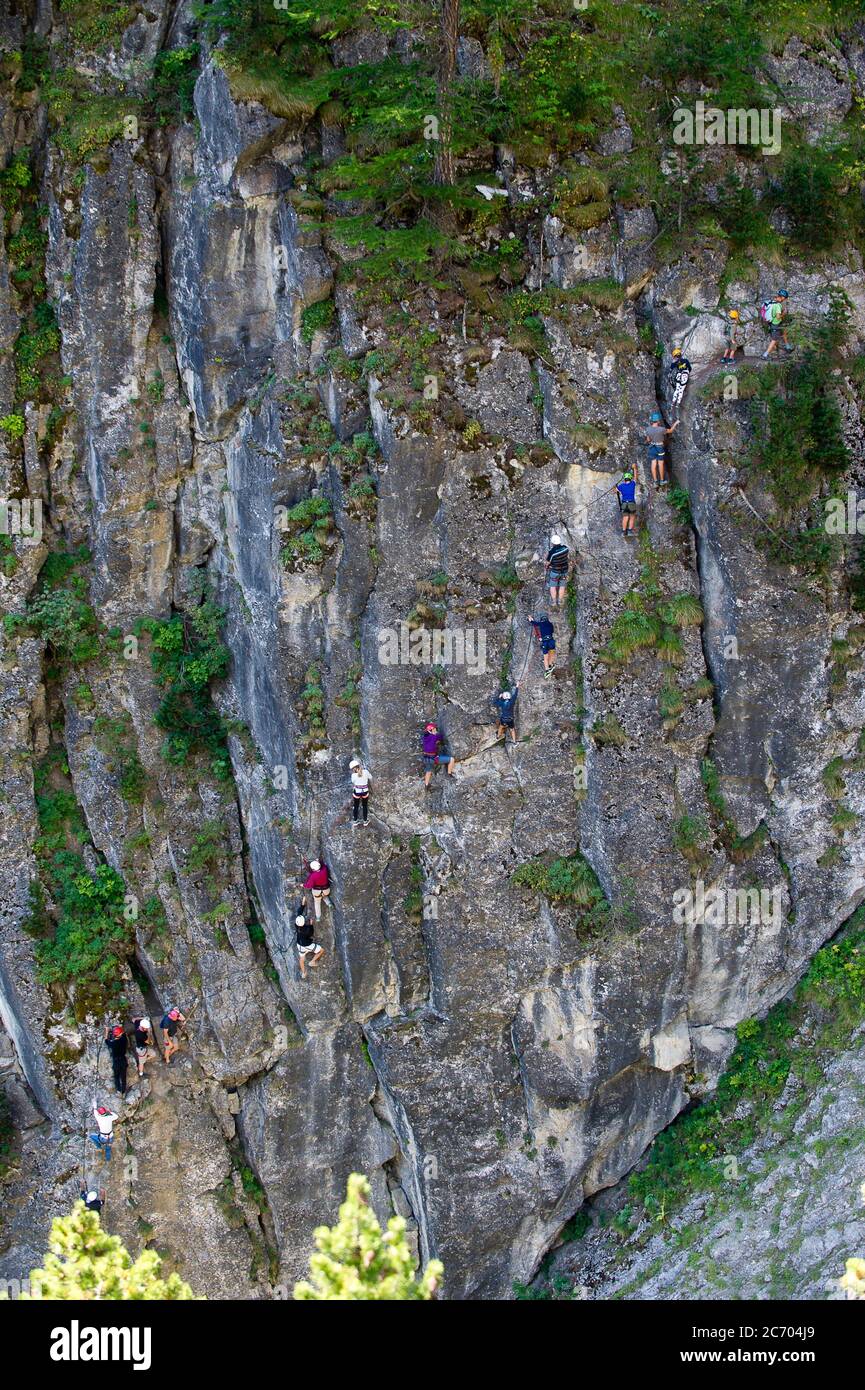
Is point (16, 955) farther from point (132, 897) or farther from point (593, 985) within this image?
point (593, 985)

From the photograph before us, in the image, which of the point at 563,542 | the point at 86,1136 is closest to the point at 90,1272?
the point at 86,1136

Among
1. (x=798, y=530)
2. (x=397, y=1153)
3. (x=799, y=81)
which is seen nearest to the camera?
(x=798, y=530)

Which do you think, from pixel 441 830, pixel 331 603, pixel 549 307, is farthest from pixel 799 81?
pixel 441 830

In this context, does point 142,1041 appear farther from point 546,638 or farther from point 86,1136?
point 546,638

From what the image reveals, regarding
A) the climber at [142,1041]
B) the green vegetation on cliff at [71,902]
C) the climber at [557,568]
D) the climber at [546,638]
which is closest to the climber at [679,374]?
the climber at [557,568]

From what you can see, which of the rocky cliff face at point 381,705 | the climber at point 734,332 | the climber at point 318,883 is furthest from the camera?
the climber at point 318,883

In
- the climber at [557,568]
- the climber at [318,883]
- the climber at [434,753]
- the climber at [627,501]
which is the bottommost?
the climber at [318,883]

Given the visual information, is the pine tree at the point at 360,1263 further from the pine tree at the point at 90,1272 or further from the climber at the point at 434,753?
the climber at the point at 434,753
